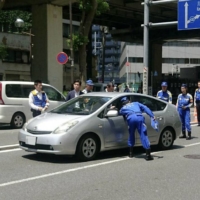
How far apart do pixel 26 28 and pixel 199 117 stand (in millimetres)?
32395

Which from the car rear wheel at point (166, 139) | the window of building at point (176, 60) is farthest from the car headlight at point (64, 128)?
the window of building at point (176, 60)

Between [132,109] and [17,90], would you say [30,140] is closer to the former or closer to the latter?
[132,109]

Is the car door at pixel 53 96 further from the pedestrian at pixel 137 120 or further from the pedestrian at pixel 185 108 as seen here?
the pedestrian at pixel 137 120

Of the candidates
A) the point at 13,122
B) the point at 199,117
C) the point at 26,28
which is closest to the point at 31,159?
the point at 13,122

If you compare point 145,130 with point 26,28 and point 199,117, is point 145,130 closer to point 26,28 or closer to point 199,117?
point 199,117

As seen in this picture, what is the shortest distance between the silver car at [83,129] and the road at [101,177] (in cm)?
32

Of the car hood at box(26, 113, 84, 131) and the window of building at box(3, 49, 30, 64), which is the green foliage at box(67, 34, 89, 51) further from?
the window of building at box(3, 49, 30, 64)

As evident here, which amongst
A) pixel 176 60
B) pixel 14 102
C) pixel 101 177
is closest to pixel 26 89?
pixel 14 102

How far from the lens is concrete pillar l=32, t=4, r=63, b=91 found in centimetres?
2700

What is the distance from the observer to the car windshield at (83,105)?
9.42 m

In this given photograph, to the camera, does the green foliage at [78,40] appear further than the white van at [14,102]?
Yes

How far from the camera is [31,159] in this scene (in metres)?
9.31

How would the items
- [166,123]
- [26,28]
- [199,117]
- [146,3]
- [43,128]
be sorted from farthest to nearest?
[26,28], [146,3], [199,117], [166,123], [43,128]

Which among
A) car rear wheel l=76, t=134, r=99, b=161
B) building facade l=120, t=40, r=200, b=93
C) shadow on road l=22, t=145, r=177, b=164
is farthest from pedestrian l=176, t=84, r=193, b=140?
building facade l=120, t=40, r=200, b=93
